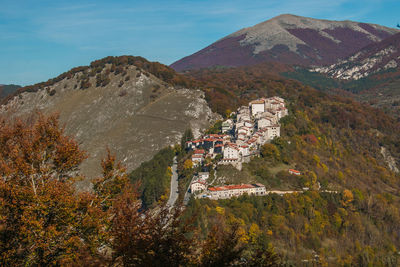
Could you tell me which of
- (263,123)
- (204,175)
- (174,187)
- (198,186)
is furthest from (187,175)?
(263,123)

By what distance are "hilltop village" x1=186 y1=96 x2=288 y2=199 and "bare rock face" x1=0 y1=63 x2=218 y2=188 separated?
11890 mm

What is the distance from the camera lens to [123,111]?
98812 millimetres

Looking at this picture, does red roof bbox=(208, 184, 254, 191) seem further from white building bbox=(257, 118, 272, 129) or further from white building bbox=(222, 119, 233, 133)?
white building bbox=(222, 119, 233, 133)

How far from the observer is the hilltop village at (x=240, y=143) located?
5194 cm

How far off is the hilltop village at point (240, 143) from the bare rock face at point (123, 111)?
11890 mm

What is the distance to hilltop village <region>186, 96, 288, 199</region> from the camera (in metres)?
51.9

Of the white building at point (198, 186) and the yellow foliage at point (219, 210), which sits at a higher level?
the white building at point (198, 186)

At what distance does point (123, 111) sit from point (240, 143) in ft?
161

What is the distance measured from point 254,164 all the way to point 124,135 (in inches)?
1578

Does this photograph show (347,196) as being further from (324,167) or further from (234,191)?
(234,191)

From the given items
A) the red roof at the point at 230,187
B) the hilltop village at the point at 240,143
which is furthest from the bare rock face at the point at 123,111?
the red roof at the point at 230,187

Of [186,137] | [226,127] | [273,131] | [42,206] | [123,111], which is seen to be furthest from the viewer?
[123,111]

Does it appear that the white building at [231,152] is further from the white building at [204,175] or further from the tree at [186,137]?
the tree at [186,137]

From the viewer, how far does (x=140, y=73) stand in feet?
369
